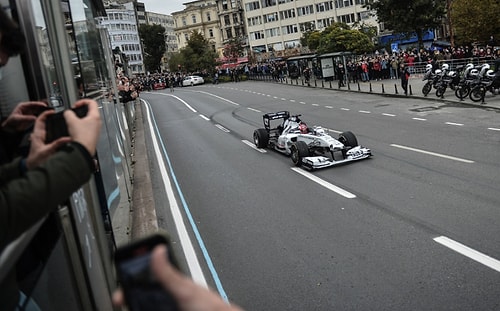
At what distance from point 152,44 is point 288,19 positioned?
37.7m

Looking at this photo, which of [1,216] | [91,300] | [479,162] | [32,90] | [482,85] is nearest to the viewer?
[1,216]

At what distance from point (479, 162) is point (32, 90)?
1025cm

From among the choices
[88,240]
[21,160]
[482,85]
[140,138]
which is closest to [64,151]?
[21,160]

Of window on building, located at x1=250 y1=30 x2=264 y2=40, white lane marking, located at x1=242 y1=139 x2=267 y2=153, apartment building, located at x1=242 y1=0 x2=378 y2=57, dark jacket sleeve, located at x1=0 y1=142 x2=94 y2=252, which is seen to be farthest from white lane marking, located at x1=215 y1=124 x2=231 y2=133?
window on building, located at x1=250 y1=30 x2=264 y2=40

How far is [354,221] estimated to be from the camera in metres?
7.99

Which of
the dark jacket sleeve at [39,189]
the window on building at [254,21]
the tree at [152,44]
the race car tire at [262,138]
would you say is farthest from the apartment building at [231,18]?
the dark jacket sleeve at [39,189]

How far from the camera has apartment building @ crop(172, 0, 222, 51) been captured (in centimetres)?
13038

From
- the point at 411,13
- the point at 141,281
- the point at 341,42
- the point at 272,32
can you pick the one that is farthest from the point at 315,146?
the point at 272,32

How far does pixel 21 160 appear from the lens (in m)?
2.13

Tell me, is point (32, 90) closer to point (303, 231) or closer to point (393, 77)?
point (303, 231)

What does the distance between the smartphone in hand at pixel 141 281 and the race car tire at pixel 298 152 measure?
1137cm

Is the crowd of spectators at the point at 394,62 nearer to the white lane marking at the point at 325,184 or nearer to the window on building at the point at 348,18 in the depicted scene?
the white lane marking at the point at 325,184

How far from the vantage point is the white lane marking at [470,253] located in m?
5.91

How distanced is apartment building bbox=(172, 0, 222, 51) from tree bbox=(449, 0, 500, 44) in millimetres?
96332
